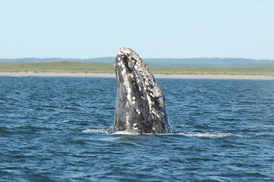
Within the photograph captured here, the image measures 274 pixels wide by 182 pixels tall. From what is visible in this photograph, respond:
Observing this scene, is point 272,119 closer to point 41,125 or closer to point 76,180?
point 41,125

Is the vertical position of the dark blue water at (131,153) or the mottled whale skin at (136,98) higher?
the mottled whale skin at (136,98)

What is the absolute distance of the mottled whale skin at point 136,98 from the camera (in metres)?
16.7

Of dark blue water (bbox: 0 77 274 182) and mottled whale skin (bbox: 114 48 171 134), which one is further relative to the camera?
mottled whale skin (bbox: 114 48 171 134)

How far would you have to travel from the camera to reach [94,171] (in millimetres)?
13109

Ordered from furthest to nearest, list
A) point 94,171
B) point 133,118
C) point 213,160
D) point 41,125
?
1. point 41,125
2. point 133,118
3. point 213,160
4. point 94,171

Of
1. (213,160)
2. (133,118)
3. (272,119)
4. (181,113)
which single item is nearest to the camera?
(213,160)

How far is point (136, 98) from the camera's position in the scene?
A: 1673 centimetres

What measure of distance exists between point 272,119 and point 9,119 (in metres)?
10.5

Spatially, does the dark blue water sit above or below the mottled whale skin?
below

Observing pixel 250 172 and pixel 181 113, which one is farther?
pixel 181 113

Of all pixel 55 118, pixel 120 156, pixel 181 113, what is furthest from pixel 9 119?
pixel 120 156

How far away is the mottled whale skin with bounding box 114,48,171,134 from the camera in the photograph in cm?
1669

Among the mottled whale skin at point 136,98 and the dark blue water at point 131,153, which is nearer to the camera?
the dark blue water at point 131,153

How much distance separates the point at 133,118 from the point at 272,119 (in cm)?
1097
